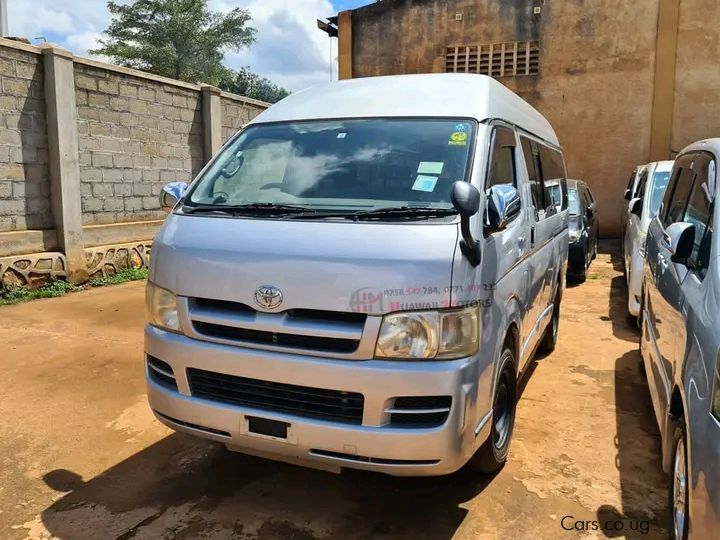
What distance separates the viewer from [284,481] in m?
3.43

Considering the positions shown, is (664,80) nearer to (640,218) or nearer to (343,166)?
(640,218)

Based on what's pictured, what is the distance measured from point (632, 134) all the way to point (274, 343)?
1339cm

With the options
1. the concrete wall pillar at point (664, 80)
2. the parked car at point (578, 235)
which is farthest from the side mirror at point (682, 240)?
the concrete wall pillar at point (664, 80)

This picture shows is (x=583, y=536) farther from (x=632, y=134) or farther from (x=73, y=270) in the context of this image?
(x=632, y=134)

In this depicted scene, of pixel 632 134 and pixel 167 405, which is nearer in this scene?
pixel 167 405

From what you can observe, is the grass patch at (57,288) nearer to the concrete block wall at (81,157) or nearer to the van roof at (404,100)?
the concrete block wall at (81,157)

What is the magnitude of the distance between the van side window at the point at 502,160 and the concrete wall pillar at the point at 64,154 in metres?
6.25

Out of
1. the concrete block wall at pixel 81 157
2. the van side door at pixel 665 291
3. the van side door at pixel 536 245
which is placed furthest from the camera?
the concrete block wall at pixel 81 157

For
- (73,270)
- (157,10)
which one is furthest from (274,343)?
(157,10)

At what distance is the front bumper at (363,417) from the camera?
2.59 metres

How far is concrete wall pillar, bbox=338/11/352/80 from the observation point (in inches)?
632

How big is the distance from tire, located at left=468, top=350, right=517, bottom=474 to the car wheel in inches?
33.0

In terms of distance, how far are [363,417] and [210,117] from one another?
8758mm

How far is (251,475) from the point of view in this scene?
138 inches
